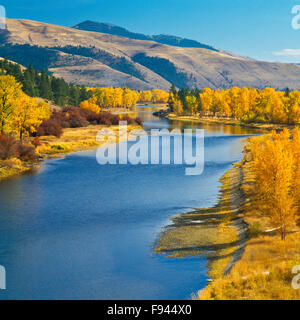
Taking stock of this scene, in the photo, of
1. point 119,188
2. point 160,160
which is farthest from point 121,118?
point 119,188

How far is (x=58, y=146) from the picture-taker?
82812mm

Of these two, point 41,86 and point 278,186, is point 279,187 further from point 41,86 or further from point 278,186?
point 41,86

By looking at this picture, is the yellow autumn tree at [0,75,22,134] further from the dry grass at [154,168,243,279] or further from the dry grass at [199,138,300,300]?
the dry grass at [199,138,300,300]

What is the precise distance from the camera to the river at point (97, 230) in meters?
25.1

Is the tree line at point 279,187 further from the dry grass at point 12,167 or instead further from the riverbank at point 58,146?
the dry grass at point 12,167

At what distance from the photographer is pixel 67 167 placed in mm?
65750

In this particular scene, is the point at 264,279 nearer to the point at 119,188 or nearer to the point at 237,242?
the point at 237,242

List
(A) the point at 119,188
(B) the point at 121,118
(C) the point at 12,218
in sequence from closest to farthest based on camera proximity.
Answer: (C) the point at 12,218 → (A) the point at 119,188 → (B) the point at 121,118

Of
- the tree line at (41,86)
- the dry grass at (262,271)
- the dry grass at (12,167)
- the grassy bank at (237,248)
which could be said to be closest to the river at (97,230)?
the grassy bank at (237,248)

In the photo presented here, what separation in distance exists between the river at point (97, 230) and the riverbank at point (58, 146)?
12.2ft

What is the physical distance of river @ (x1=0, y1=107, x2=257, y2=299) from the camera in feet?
82.4

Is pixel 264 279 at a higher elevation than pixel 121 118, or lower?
lower
